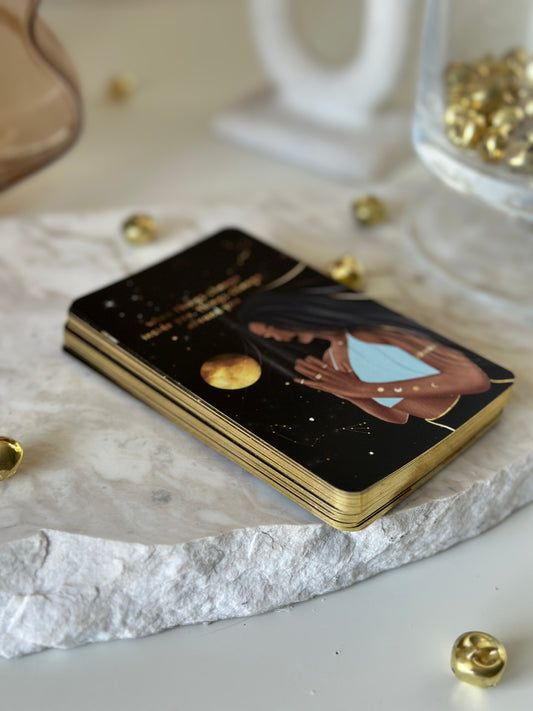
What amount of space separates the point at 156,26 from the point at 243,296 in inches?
20.0

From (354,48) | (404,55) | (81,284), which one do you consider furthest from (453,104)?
(354,48)

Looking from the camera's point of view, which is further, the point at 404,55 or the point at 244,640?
the point at 404,55

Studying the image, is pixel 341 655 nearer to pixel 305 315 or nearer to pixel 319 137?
pixel 305 315

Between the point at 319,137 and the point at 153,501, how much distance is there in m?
0.41

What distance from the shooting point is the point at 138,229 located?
0.66 m

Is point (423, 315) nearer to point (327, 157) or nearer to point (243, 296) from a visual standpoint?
point (243, 296)

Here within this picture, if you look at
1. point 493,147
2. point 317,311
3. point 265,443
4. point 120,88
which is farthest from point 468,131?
point 120,88

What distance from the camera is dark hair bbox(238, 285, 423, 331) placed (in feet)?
1.84

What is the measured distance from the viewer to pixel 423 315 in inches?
24.4

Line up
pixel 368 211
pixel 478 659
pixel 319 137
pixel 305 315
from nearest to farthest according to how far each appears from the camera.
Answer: pixel 478 659 < pixel 305 315 < pixel 368 211 < pixel 319 137

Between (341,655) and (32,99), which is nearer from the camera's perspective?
(341,655)

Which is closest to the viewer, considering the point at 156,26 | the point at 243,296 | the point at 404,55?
the point at 243,296

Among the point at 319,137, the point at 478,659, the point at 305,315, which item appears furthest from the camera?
the point at 319,137

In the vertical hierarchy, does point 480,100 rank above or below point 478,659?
above
